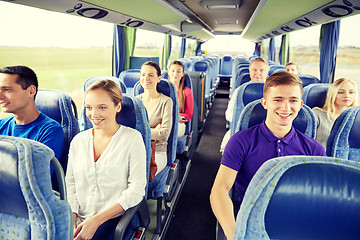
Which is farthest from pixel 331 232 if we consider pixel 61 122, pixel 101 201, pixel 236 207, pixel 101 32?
pixel 101 32

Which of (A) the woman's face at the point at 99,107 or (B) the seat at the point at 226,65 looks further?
(B) the seat at the point at 226,65

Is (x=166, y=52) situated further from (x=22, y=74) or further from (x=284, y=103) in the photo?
(x=284, y=103)

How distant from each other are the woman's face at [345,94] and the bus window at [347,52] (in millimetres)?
2705

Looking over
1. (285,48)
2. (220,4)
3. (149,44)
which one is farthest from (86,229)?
(285,48)

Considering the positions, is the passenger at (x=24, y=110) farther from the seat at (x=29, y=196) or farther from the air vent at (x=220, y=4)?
the air vent at (x=220, y=4)

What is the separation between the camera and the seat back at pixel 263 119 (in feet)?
6.01

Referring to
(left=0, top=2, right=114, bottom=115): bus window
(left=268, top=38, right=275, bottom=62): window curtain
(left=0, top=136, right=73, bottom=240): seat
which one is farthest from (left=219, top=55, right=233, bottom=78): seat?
(left=0, top=136, right=73, bottom=240): seat

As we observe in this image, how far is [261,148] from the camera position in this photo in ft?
5.30

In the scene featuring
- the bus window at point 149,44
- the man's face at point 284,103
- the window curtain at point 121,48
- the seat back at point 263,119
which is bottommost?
the seat back at point 263,119

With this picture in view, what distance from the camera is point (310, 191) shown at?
746mm

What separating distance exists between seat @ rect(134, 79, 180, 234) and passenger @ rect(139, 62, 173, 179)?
7cm

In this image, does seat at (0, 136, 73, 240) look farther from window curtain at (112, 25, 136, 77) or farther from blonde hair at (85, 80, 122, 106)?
window curtain at (112, 25, 136, 77)

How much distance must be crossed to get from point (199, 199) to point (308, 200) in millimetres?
2817

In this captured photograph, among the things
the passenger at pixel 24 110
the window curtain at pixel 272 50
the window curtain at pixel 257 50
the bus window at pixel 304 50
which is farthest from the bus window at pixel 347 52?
the window curtain at pixel 257 50
